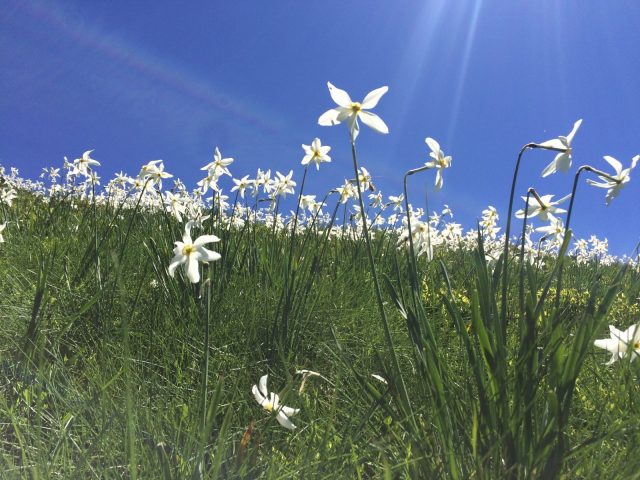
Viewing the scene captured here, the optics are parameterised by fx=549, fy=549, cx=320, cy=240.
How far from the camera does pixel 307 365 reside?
3.46 metres

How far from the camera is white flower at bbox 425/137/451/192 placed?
2.48 m

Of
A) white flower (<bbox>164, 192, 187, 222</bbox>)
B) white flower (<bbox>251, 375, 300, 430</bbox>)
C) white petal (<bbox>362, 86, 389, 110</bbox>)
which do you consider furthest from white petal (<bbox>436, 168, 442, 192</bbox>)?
white flower (<bbox>164, 192, 187, 222</bbox>)

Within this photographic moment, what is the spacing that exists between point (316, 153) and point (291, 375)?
1.90 m

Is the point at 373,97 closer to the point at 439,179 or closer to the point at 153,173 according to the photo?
the point at 439,179

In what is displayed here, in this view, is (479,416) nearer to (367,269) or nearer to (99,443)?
(99,443)

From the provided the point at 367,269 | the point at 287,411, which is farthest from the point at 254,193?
the point at 287,411

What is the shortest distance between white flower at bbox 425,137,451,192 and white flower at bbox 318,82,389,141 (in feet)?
0.78

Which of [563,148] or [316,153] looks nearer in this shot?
[563,148]

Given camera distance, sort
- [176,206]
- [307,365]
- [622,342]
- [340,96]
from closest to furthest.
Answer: [622,342] → [340,96] → [307,365] → [176,206]

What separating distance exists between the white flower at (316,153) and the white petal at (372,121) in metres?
1.69

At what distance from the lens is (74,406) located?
235 centimetres

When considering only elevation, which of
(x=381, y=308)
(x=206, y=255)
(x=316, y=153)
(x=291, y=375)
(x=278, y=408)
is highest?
(x=316, y=153)

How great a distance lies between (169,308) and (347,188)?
89.8 inches

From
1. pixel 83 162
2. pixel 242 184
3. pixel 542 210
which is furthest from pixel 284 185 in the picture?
pixel 542 210
